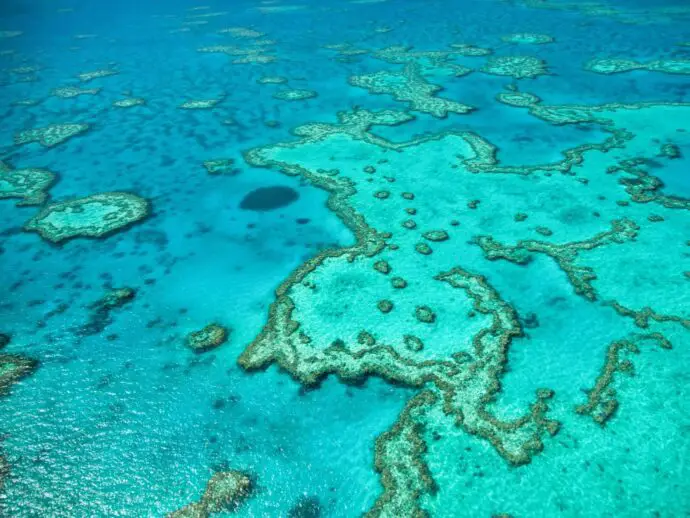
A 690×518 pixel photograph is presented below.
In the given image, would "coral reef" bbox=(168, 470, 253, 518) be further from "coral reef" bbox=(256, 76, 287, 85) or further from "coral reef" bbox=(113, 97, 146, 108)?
"coral reef" bbox=(256, 76, 287, 85)

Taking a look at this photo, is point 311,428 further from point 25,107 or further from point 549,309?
point 25,107

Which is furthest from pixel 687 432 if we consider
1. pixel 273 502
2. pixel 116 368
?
pixel 116 368

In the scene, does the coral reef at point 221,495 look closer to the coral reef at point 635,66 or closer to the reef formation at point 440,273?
the reef formation at point 440,273

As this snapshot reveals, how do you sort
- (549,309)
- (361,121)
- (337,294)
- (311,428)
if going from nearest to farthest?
(311,428), (549,309), (337,294), (361,121)

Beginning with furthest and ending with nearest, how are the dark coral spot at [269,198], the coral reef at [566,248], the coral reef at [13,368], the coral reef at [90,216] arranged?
1. the dark coral spot at [269,198]
2. the coral reef at [90,216]
3. the coral reef at [566,248]
4. the coral reef at [13,368]

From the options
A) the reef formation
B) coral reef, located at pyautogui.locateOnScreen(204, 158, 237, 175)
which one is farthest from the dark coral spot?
coral reef, located at pyautogui.locateOnScreen(204, 158, 237, 175)

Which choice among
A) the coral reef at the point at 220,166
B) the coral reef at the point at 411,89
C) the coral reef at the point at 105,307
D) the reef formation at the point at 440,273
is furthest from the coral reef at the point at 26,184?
the coral reef at the point at 411,89

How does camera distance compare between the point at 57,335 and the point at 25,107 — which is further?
the point at 25,107

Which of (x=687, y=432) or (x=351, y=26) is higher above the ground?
(x=351, y=26)

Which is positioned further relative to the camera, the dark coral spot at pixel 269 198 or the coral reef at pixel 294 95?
the coral reef at pixel 294 95
